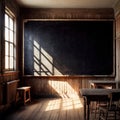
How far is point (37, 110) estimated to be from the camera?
6.56 m

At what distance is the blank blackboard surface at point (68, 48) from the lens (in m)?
8.96

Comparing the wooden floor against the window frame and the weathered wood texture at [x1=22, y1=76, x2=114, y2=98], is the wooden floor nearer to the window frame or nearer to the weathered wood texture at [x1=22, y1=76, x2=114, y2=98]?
the window frame

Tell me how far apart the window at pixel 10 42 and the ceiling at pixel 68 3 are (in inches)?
31.2

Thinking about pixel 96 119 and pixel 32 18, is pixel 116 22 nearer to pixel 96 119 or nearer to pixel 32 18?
pixel 32 18

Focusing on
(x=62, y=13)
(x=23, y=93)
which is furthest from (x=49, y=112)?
(x=62, y=13)

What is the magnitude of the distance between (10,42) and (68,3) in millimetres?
2239

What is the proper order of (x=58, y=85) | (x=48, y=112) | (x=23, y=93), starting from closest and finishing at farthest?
(x=48, y=112), (x=23, y=93), (x=58, y=85)

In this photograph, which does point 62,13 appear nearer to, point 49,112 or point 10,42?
point 10,42

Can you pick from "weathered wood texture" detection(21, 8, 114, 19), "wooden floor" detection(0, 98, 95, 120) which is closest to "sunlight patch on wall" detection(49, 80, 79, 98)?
"wooden floor" detection(0, 98, 95, 120)

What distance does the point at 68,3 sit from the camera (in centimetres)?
834

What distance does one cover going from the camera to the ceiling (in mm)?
8094

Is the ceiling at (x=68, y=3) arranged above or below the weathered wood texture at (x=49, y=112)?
above

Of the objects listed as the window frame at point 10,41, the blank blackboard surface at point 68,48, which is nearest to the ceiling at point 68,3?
the blank blackboard surface at point 68,48

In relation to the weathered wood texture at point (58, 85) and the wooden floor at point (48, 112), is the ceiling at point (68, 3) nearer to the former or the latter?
the weathered wood texture at point (58, 85)
